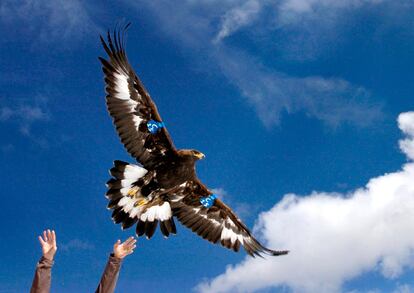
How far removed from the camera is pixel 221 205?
1491 cm

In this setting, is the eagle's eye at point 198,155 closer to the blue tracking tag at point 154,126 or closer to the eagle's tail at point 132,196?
the blue tracking tag at point 154,126

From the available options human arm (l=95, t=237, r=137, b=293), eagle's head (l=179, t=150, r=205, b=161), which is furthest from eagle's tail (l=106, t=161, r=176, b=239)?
human arm (l=95, t=237, r=137, b=293)

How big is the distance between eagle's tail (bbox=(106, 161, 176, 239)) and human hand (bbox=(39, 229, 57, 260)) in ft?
23.8

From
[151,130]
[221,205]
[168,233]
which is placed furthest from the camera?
[221,205]

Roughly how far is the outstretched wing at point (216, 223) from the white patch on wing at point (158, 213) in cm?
32

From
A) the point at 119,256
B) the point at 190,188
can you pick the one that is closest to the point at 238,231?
the point at 190,188

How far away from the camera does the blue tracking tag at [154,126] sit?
12.6m

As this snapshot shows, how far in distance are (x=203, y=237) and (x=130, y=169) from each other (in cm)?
377

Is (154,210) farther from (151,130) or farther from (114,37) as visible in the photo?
(114,37)

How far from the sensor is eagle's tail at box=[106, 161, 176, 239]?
12320 mm

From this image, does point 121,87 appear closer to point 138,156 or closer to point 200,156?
point 138,156

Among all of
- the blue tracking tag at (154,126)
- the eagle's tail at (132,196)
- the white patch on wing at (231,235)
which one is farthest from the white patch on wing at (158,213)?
the blue tracking tag at (154,126)

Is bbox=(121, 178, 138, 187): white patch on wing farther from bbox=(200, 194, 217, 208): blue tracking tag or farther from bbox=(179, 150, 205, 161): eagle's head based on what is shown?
bbox=(200, 194, 217, 208): blue tracking tag

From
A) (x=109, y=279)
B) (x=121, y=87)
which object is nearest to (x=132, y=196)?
(x=121, y=87)
